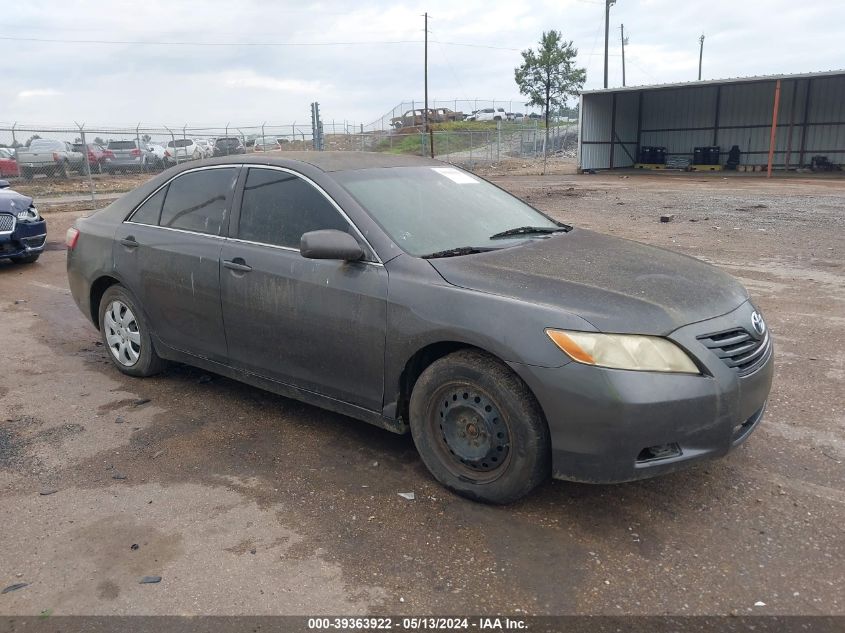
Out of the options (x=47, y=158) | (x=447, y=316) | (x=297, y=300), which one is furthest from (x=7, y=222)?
(x=47, y=158)

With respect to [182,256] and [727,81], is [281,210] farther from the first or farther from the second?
[727,81]

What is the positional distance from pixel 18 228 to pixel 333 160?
280 inches

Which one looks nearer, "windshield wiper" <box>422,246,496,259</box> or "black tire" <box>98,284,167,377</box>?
"windshield wiper" <box>422,246,496,259</box>

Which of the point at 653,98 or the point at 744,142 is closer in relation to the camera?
the point at 744,142

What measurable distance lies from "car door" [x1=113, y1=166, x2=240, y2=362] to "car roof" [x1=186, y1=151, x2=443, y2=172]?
0.57ft

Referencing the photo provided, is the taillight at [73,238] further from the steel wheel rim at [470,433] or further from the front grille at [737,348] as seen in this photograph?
the front grille at [737,348]

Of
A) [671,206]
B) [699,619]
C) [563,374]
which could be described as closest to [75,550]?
[563,374]

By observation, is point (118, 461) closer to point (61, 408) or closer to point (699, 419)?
point (61, 408)

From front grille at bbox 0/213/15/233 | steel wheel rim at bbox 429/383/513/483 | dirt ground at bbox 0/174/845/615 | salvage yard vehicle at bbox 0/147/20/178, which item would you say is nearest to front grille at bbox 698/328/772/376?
dirt ground at bbox 0/174/845/615

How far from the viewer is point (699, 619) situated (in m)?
2.61

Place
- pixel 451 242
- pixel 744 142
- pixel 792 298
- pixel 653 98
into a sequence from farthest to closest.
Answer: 1. pixel 653 98
2. pixel 744 142
3. pixel 792 298
4. pixel 451 242

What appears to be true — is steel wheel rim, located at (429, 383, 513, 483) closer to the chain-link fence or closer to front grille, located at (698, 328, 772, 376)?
front grille, located at (698, 328, 772, 376)

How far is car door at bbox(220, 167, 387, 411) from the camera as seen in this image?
3.68 metres

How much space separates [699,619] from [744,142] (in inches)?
1434
